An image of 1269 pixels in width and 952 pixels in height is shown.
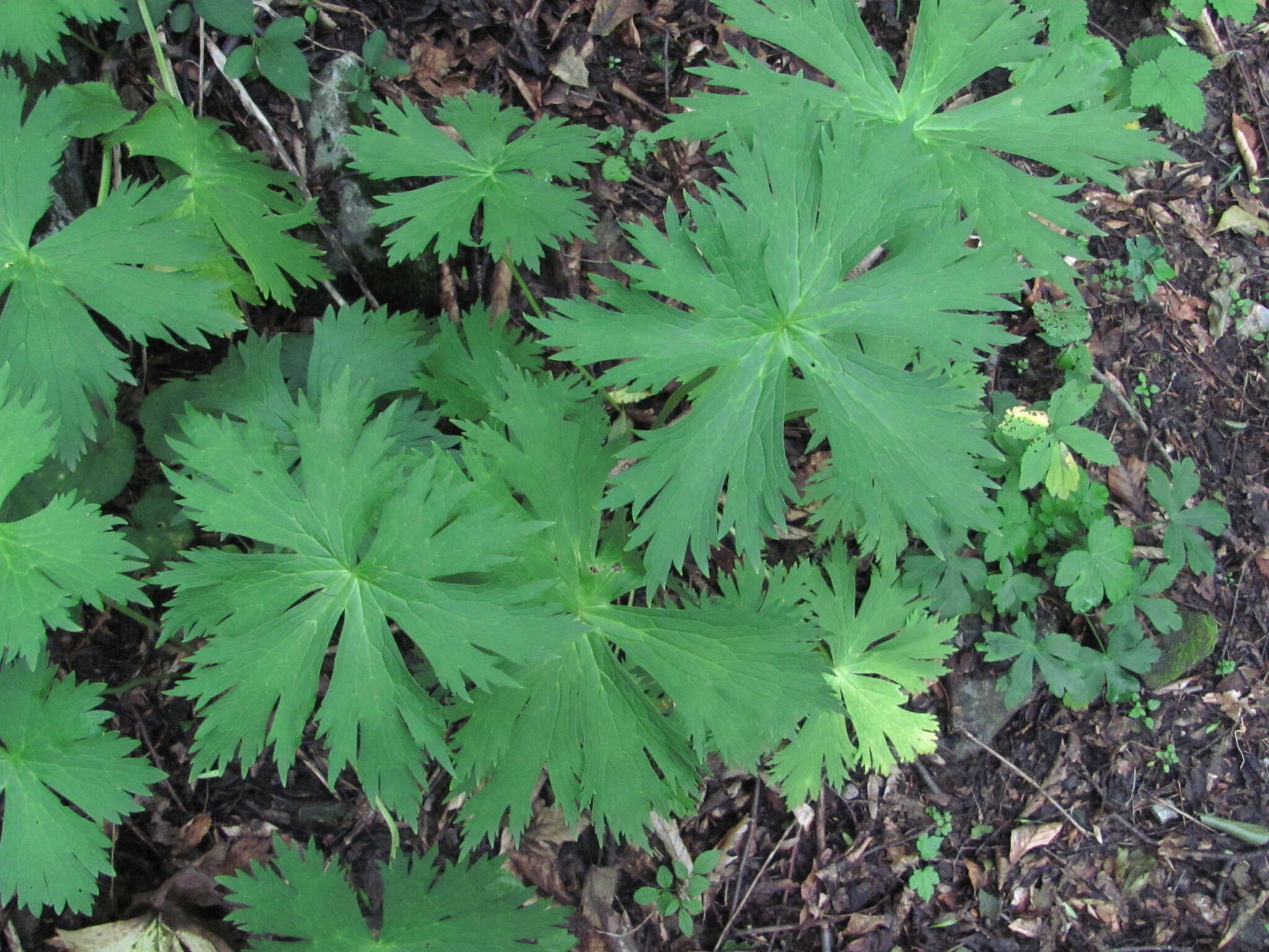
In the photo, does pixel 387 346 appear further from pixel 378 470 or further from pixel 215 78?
pixel 215 78

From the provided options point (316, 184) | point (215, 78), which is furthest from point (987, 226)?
point (215, 78)

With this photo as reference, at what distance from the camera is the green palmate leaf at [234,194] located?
2660 millimetres

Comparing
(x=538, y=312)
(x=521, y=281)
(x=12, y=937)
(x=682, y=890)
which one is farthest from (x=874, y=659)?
(x=12, y=937)

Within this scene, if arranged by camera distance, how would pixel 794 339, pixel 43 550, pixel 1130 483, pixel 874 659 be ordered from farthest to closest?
pixel 1130 483, pixel 874 659, pixel 794 339, pixel 43 550

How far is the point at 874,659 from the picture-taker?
3084 mm

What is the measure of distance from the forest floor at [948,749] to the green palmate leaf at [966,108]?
39.3 inches

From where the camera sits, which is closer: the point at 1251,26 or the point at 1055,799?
the point at 1055,799

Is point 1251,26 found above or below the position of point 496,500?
above

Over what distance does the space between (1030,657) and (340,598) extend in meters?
2.74

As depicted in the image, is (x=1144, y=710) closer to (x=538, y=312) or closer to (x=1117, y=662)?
(x=1117, y=662)

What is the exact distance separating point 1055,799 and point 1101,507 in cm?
123

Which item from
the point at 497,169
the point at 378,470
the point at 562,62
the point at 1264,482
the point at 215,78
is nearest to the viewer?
the point at 378,470

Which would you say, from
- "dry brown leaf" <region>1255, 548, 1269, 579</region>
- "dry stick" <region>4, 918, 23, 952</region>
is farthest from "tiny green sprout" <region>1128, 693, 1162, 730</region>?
"dry stick" <region>4, 918, 23, 952</region>

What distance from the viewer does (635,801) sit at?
2246 millimetres
